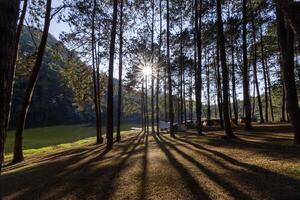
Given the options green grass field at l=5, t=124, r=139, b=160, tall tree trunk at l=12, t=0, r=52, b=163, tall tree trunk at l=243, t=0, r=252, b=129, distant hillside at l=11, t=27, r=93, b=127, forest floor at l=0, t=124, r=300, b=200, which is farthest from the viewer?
distant hillside at l=11, t=27, r=93, b=127

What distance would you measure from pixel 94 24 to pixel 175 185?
18507mm

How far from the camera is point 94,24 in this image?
22219 mm

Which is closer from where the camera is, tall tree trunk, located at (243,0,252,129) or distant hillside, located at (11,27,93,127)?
tall tree trunk, located at (243,0,252,129)

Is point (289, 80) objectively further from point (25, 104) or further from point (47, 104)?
point (47, 104)

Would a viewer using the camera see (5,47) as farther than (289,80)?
No

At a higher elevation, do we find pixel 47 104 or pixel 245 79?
pixel 47 104

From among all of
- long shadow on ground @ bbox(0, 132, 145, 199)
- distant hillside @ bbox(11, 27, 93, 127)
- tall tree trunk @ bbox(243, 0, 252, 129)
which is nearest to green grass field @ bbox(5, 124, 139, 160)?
long shadow on ground @ bbox(0, 132, 145, 199)

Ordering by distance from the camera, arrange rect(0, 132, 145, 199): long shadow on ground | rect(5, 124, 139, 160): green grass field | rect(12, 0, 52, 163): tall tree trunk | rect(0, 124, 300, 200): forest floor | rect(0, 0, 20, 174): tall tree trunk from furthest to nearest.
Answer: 1. rect(5, 124, 139, 160): green grass field
2. rect(12, 0, 52, 163): tall tree trunk
3. rect(0, 132, 145, 199): long shadow on ground
4. rect(0, 124, 300, 200): forest floor
5. rect(0, 0, 20, 174): tall tree trunk

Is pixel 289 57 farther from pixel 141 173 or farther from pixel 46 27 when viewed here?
pixel 46 27

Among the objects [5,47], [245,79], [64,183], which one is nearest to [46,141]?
[245,79]

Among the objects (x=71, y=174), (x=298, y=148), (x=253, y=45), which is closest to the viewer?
(x=71, y=174)

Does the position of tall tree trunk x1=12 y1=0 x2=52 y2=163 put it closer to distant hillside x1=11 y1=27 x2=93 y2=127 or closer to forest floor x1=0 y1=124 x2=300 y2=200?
forest floor x1=0 y1=124 x2=300 y2=200

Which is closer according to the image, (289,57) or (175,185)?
(175,185)

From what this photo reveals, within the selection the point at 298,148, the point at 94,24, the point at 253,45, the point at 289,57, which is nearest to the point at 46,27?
the point at 94,24
